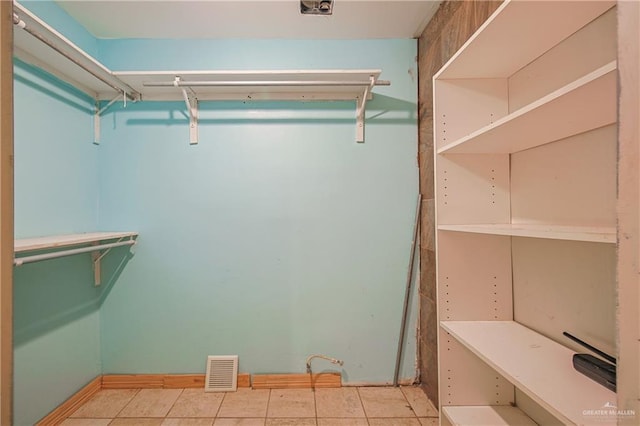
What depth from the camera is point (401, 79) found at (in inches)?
72.7

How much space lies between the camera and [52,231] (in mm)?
1506

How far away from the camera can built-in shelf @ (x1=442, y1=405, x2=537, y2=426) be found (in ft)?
3.33

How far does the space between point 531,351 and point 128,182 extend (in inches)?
90.2

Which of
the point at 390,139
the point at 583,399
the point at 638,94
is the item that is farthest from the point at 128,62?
the point at 583,399

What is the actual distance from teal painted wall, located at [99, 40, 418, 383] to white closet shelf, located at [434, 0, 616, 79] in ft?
2.59

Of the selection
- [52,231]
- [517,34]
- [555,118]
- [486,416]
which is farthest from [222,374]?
[517,34]

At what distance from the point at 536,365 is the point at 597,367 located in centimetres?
14

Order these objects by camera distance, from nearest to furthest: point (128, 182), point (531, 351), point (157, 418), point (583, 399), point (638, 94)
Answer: point (638, 94)
point (583, 399)
point (531, 351)
point (157, 418)
point (128, 182)

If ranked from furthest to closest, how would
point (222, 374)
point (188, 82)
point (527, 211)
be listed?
point (222, 374) → point (188, 82) → point (527, 211)

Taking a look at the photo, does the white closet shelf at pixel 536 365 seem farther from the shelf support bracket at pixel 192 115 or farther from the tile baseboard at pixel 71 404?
the tile baseboard at pixel 71 404

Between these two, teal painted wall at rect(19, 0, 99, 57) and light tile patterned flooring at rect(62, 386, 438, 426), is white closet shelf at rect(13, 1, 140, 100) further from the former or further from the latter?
light tile patterned flooring at rect(62, 386, 438, 426)

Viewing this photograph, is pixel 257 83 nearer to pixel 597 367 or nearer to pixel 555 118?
pixel 555 118

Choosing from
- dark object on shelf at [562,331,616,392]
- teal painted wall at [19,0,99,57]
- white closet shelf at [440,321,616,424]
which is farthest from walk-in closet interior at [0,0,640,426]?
dark object on shelf at [562,331,616,392]

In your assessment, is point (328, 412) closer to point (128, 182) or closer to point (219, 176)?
point (219, 176)
